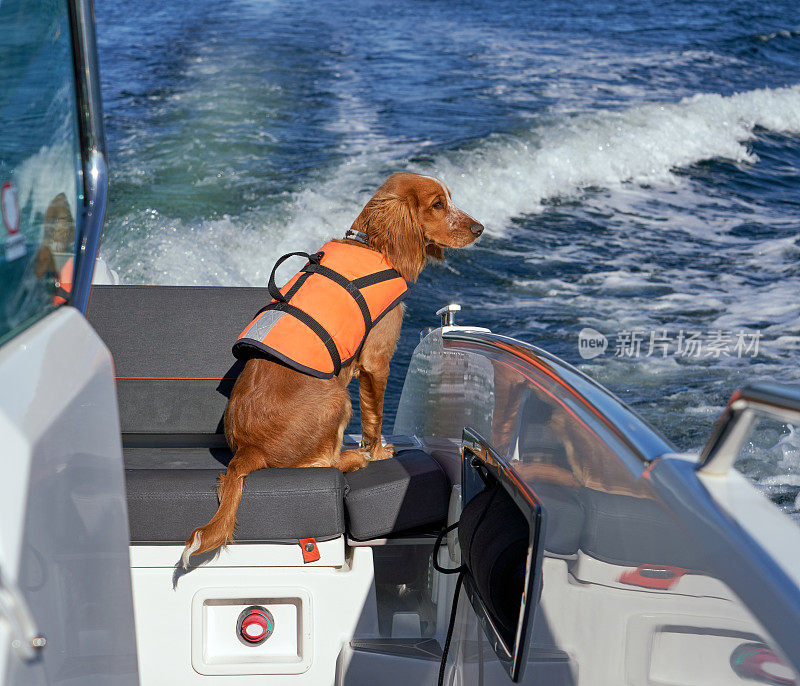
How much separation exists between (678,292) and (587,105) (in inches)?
199

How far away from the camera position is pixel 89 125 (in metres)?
1.48

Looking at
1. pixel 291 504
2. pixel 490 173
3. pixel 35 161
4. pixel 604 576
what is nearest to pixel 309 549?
pixel 291 504

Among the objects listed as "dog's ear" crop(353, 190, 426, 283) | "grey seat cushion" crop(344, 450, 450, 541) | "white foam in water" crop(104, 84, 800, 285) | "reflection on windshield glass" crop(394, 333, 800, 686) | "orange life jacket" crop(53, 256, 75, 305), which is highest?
"orange life jacket" crop(53, 256, 75, 305)

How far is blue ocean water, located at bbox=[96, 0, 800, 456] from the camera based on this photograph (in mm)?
6992

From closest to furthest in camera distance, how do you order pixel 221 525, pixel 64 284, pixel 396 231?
pixel 64 284 → pixel 221 525 → pixel 396 231

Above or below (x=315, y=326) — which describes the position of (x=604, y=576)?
above

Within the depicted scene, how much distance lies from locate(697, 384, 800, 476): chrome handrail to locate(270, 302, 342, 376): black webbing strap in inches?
71.1

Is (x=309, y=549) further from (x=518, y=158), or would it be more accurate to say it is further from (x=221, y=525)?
(x=518, y=158)

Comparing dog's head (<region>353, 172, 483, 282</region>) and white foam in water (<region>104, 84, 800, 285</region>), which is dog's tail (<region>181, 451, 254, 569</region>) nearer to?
dog's head (<region>353, 172, 483, 282</region>)

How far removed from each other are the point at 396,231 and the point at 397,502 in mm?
1188

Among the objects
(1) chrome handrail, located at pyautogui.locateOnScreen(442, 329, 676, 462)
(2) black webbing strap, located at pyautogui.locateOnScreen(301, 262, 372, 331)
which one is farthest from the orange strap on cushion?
(2) black webbing strap, located at pyautogui.locateOnScreen(301, 262, 372, 331)

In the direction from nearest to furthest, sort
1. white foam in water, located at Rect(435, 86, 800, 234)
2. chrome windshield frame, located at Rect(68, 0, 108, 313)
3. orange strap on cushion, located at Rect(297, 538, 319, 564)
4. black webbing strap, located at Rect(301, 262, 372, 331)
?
chrome windshield frame, located at Rect(68, 0, 108, 313), orange strap on cushion, located at Rect(297, 538, 319, 564), black webbing strap, located at Rect(301, 262, 372, 331), white foam in water, located at Rect(435, 86, 800, 234)

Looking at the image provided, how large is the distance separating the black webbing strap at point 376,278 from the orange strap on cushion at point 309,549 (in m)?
0.97

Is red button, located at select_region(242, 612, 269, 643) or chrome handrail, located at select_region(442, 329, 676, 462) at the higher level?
chrome handrail, located at select_region(442, 329, 676, 462)
